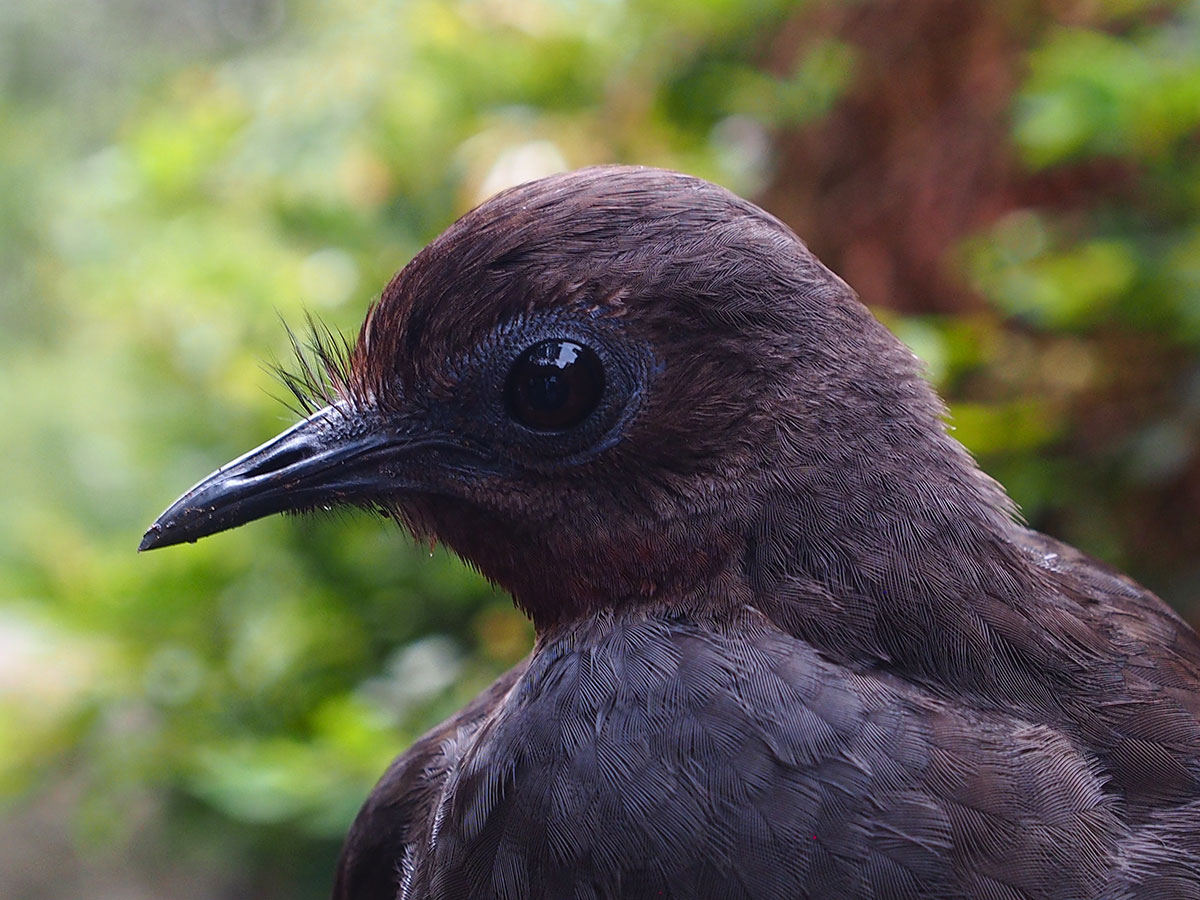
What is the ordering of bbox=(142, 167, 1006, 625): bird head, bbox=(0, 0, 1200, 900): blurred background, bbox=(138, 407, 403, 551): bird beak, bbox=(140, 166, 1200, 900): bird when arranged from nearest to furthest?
bbox=(140, 166, 1200, 900): bird → bbox=(142, 167, 1006, 625): bird head → bbox=(138, 407, 403, 551): bird beak → bbox=(0, 0, 1200, 900): blurred background

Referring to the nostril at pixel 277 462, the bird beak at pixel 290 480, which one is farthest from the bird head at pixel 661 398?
the nostril at pixel 277 462

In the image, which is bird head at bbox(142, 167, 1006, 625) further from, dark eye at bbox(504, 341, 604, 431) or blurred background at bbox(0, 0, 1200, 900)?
blurred background at bbox(0, 0, 1200, 900)

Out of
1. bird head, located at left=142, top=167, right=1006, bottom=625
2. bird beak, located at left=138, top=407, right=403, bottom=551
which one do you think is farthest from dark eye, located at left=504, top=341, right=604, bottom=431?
Answer: bird beak, located at left=138, top=407, right=403, bottom=551

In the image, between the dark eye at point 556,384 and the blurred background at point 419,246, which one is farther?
the blurred background at point 419,246

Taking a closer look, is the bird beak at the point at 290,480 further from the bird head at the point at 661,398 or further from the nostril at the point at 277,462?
the bird head at the point at 661,398

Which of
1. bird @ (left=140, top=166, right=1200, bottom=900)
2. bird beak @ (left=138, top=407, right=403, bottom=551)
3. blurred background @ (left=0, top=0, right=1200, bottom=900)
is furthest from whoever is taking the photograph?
blurred background @ (left=0, top=0, right=1200, bottom=900)

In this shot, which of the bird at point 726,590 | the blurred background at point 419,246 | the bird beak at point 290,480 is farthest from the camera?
the blurred background at point 419,246

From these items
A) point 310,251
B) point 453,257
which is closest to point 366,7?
point 310,251

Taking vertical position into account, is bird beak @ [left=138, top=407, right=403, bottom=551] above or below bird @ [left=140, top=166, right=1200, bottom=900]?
above
